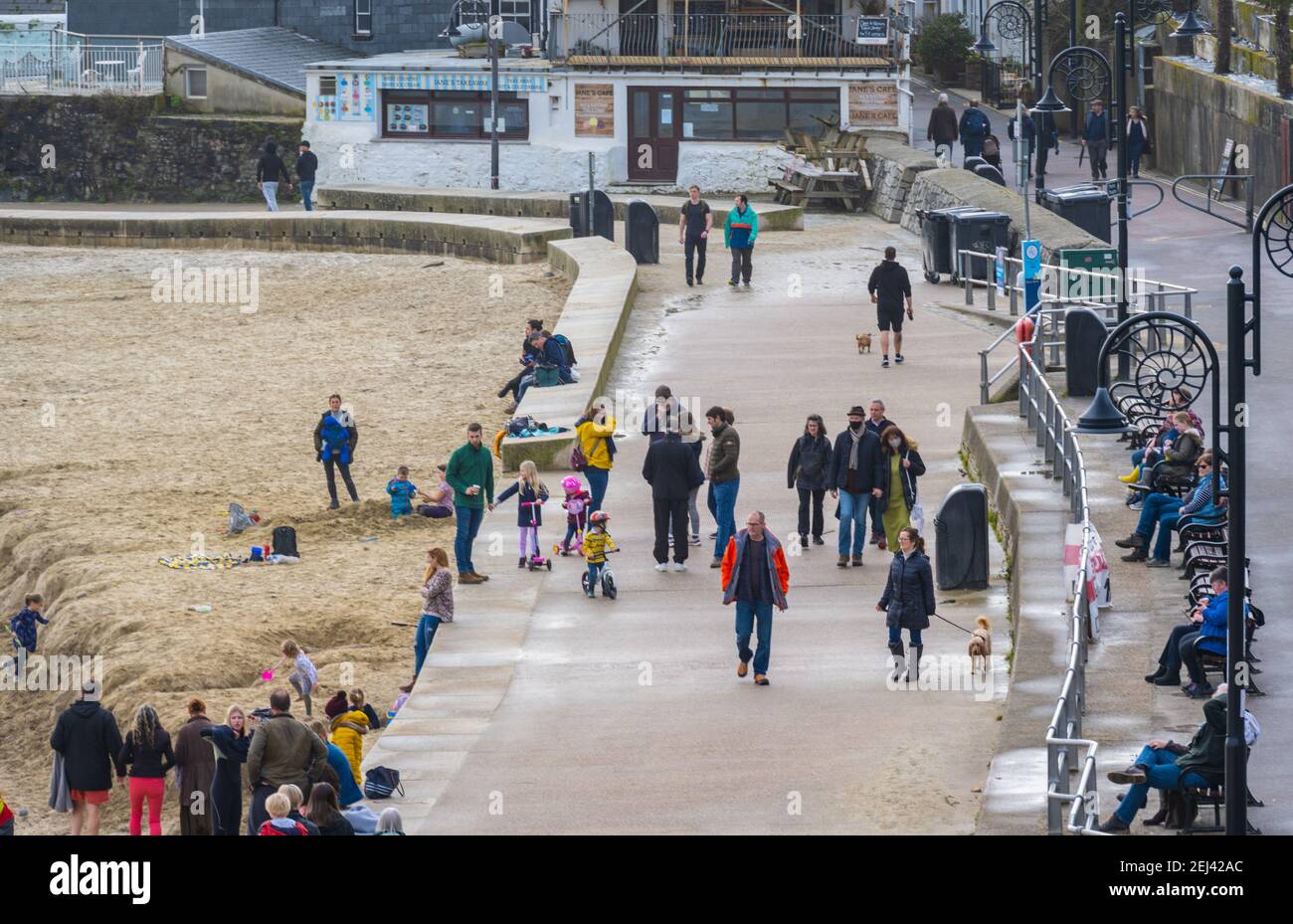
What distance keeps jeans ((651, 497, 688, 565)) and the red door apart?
26.7 meters

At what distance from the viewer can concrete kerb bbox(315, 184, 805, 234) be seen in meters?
38.8

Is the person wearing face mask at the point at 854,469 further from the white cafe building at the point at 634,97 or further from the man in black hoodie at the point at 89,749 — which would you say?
the white cafe building at the point at 634,97

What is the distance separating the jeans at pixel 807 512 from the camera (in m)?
19.2

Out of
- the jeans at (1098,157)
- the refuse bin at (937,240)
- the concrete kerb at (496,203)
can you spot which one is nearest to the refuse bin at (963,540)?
the refuse bin at (937,240)

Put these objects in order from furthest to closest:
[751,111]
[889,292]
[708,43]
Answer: [708,43], [751,111], [889,292]

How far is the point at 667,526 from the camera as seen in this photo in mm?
18781

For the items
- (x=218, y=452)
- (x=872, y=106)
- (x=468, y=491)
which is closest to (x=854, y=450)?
(x=468, y=491)

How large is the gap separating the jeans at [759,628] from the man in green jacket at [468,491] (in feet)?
11.2

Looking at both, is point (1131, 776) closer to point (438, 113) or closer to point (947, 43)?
point (438, 113)

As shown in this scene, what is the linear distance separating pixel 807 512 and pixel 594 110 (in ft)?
88.9

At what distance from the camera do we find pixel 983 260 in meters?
30.7

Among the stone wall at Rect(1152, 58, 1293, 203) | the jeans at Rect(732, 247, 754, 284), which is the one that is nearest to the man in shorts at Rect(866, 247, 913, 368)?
the jeans at Rect(732, 247, 754, 284)

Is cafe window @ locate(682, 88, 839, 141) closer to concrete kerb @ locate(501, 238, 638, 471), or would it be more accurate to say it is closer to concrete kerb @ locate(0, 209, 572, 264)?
concrete kerb @ locate(0, 209, 572, 264)
